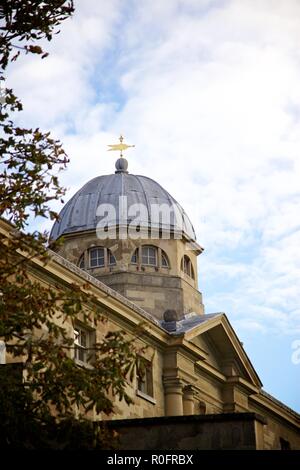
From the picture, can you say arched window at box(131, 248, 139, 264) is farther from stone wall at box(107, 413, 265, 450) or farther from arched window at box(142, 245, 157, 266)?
stone wall at box(107, 413, 265, 450)

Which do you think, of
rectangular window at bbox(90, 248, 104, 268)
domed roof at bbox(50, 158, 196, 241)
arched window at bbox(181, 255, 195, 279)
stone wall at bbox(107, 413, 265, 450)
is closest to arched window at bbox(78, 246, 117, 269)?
rectangular window at bbox(90, 248, 104, 268)

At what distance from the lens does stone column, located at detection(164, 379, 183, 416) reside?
3581 cm

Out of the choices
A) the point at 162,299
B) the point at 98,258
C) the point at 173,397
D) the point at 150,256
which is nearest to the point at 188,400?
the point at 173,397

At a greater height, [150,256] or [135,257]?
[150,256]

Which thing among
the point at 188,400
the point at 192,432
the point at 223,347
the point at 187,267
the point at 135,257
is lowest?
the point at 192,432

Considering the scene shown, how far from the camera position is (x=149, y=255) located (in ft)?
151

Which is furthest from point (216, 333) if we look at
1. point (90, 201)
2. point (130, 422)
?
point (130, 422)

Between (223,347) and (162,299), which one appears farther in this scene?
(162,299)

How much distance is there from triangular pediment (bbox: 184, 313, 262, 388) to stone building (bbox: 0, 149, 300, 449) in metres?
0.04

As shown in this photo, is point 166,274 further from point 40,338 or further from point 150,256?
point 40,338

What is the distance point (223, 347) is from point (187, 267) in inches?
272

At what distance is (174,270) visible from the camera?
1820 inches
